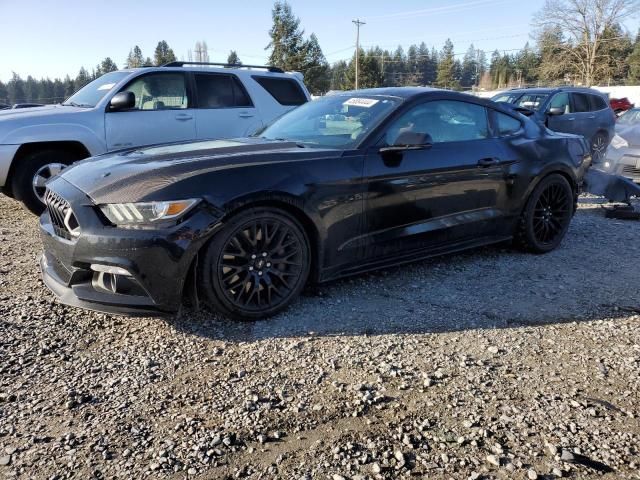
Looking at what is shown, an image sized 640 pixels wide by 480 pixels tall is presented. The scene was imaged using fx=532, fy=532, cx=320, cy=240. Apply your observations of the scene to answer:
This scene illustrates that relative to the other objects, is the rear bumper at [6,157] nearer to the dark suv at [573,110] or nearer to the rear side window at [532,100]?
the dark suv at [573,110]

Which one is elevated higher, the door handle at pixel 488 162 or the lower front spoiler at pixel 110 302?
the door handle at pixel 488 162

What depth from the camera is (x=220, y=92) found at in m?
7.80

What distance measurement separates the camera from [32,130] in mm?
6246

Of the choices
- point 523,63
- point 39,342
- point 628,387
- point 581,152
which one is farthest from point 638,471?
point 523,63

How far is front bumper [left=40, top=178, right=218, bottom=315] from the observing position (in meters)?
3.13

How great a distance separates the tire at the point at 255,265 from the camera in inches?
132

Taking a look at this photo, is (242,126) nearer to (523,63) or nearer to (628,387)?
(628,387)

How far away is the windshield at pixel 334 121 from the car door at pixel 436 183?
0.57 feet

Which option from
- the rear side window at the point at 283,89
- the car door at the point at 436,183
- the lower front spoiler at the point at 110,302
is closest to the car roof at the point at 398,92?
the car door at the point at 436,183

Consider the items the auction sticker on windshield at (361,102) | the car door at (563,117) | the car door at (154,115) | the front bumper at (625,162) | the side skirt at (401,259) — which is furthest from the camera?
the car door at (563,117)

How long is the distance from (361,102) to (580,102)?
9.75m

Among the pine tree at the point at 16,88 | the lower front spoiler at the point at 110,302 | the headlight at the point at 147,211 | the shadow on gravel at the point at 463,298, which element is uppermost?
the pine tree at the point at 16,88

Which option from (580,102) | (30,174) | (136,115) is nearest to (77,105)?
(136,115)

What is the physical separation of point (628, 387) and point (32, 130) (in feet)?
21.0
